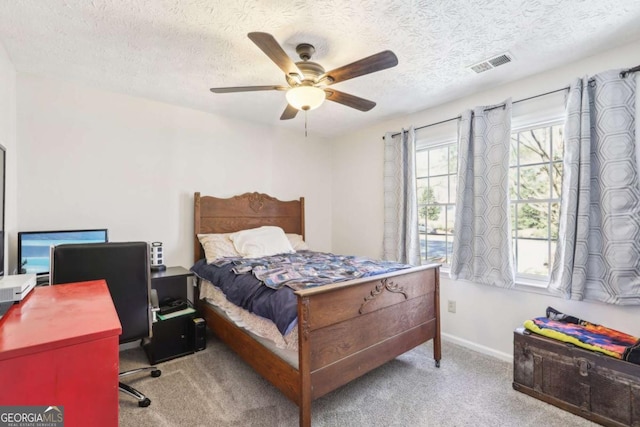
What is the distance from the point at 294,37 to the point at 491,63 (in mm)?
1540

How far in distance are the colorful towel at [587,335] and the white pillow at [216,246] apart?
8.93ft

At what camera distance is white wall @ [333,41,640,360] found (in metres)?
2.16

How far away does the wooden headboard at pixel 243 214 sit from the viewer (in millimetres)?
3336

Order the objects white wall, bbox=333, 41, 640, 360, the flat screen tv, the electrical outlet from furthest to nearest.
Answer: the electrical outlet < the flat screen tv < white wall, bbox=333, 41, 640, 360

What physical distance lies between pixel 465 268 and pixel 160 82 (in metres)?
3.31

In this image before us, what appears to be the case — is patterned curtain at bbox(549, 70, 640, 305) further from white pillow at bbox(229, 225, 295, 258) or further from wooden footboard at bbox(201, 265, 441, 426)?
white pillow at bbox(229, 225, 295, 258)

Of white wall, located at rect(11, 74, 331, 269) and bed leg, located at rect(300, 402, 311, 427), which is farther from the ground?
white wall, located at rect(11, 74, 331, 269)

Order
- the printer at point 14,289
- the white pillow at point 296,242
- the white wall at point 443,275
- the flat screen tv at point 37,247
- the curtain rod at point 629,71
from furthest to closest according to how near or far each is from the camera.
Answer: the white pillow at point 296,242 → the flat screen tv at point 37,247 → the white wall at point 443,275 → the curtain rod at point 629,71 → the printer at point 14,289

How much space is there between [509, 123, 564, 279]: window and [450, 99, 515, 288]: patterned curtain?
20 cm

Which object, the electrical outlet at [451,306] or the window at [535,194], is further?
the electrical outlet at [451,306]

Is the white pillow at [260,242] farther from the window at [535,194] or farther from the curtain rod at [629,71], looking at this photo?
the curtain rod at [629,71]

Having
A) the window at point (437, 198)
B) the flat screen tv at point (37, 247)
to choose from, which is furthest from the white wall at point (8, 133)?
the window at point (437, 198)

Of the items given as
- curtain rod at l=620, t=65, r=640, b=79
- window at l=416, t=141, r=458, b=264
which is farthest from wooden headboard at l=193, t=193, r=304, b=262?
curtain rod at l=620, t=65, r=640, b=79

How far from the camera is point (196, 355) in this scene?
2.68m
